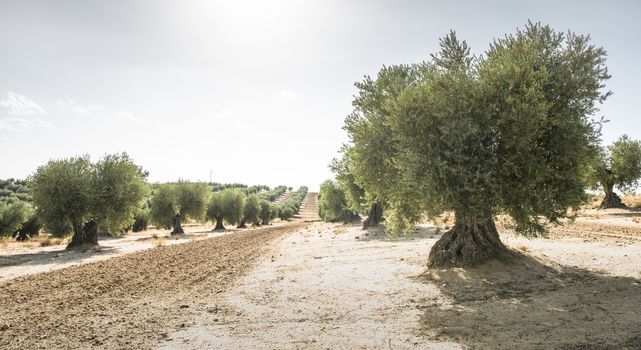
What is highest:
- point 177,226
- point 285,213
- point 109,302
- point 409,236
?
point 285,213

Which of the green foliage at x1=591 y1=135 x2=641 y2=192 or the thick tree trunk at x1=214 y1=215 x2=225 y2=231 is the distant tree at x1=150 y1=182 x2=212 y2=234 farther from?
the green foliage at x1=591 y1=135 x2=641 y2=192

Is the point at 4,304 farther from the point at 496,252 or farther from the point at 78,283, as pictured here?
the point at 496,252

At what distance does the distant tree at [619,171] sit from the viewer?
5941 centimetres

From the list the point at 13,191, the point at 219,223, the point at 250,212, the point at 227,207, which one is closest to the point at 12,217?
the point at 219,223

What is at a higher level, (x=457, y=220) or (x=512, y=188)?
(x=512, y=188)

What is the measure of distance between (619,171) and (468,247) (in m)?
57.4

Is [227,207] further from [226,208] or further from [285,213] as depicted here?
[285,213]

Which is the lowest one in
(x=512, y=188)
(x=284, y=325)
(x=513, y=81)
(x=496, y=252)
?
(x=284, y=325)

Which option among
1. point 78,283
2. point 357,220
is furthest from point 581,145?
point 357,220

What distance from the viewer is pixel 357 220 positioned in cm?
8400

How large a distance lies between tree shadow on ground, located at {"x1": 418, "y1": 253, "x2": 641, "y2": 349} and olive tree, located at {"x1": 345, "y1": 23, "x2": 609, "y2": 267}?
7.50 feet

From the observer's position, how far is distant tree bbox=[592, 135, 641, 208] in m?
59.4

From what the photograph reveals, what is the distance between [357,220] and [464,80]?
6773 centimetres

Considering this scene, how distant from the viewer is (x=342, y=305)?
45.7 feet
